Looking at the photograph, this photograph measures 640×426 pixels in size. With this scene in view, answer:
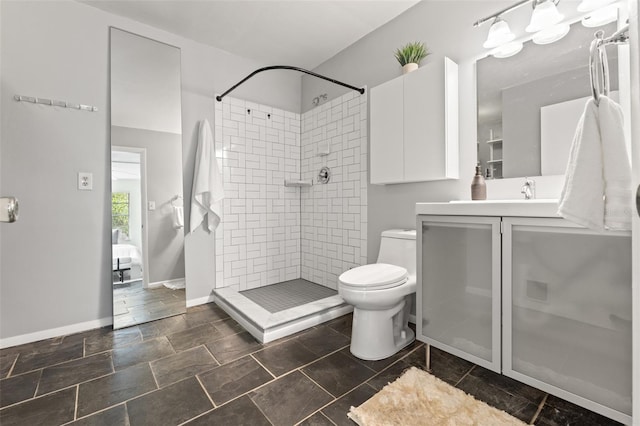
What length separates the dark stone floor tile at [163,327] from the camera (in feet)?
7.49

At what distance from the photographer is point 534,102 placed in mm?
1810

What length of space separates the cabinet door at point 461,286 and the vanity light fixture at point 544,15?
47.3 inches

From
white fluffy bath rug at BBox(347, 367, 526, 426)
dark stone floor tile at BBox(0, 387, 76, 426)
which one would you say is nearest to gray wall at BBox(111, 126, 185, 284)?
dark stone floor tile at BBox(0, 387, 76, 426)

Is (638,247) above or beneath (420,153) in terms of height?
beneath

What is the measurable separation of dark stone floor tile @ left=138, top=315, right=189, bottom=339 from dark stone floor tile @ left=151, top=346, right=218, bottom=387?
423 millimetres

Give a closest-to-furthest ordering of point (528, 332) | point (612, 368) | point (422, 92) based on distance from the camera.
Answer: point (612, 368) → point (528, 332) → point (422, 92)

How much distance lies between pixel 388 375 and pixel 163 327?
1.83 meters

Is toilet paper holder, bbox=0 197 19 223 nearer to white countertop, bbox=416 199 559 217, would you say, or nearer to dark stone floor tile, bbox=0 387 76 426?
dark stone floor tile, bbox=0 387 76 426

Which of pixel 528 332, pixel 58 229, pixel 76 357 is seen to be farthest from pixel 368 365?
pixel 58 229

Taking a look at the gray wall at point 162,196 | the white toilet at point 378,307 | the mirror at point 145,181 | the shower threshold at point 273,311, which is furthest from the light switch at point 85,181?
the white toilet at point 378,307

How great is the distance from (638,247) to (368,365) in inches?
64.4

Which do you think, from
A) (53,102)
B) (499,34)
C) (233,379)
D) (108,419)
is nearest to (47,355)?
(108,419)

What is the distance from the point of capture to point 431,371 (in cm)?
173

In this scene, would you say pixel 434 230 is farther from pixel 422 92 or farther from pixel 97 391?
pixel 97 391
